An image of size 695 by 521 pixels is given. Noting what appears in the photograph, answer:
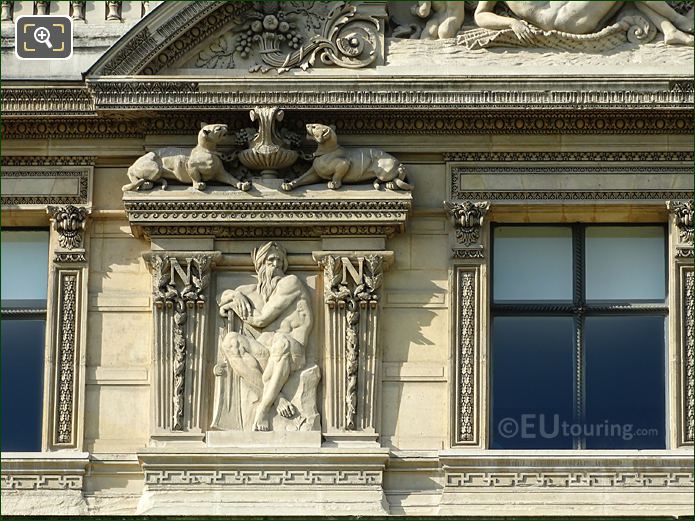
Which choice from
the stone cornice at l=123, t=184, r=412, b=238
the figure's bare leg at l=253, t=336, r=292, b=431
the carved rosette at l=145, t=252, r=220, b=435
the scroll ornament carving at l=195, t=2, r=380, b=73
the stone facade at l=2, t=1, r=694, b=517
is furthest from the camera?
the scroll ornament carving at l=195, t=2, r=380, b=73

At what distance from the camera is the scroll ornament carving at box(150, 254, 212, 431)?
24.5m

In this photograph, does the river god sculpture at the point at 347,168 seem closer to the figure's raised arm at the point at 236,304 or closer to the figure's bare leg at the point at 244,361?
the figure's raised arm at the point at 236,304

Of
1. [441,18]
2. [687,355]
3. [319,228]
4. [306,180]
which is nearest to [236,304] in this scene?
[319,228]

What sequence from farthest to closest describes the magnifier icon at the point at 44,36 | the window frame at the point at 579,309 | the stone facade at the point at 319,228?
the magnifier icon at the point at 44,36 < the window frame at the point at 579,309 < the stone facade at the point at 319,228

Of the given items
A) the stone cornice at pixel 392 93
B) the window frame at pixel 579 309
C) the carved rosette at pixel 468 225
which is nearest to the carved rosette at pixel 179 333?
the stone cornice at pixel 392 93

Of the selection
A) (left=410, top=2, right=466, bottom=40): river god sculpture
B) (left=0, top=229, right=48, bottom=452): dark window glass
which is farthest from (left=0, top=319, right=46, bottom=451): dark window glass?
(left=410, top=2, right=466, bottom=40): river god sculpture

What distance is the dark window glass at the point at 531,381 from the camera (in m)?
24.7

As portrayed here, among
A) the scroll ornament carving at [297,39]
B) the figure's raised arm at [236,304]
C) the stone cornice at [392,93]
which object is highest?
the scroll ornament carving at [297,39]

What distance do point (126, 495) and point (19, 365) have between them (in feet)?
6.13

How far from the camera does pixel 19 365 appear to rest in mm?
25156

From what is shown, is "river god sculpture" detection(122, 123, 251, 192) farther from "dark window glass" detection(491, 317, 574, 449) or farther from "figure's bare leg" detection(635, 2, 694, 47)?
"figure's bare leg" detection(635, 2, 694, 47)

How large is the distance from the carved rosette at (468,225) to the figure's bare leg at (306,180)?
130cm

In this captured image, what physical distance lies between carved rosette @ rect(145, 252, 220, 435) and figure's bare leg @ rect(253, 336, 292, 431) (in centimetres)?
62

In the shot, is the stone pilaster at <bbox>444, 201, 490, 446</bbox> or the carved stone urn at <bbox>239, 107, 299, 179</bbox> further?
the carved stone urn at <bbox>239, 107, 299, 179</bbox>
